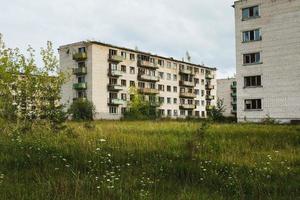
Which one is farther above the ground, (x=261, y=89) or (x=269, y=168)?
(x=261, y=89)

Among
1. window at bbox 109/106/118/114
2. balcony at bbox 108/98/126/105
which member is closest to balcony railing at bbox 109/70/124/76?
balcony at bbox 108/98/126/105

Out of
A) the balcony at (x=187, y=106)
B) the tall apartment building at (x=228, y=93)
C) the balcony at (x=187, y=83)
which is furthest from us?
the tall apartment building at (x=228, y=93)

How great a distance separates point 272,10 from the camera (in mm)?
41938

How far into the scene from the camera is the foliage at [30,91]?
1563cm

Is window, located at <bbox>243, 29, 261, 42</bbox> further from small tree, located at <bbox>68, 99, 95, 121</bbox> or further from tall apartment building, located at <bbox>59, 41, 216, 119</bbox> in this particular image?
tall apartment building, located at <bbox>59, 41, 216, 119</bbox>

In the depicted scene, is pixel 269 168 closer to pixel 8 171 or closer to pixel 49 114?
pixel 8 171

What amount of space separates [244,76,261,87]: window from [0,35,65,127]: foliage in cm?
2773

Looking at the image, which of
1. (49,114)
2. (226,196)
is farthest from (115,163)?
(49,114)

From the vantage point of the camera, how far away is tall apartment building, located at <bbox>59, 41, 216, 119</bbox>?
69.2 meters

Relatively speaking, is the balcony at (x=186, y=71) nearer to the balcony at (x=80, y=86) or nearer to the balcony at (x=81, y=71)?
the balcony at (x=81, y=71)

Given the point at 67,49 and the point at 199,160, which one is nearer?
the point at 199,160

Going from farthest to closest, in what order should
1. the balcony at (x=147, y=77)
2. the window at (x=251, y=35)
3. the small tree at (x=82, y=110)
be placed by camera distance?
the balcony at (x=147, y=77) → the small tree at (x=82, y=110) → the window at (x=251, y=35)

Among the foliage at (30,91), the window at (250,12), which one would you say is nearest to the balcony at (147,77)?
the window at (250,12)

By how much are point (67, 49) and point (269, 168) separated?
225 ft
